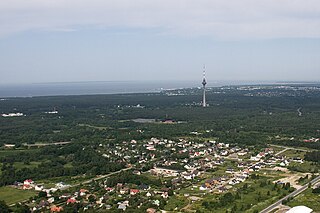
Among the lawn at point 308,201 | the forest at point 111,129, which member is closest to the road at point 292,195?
the lawn at point 308,201

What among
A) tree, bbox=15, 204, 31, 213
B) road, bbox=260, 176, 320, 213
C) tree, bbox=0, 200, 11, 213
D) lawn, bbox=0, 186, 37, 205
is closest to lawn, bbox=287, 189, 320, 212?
road, bbox=260, 176, 320, 213

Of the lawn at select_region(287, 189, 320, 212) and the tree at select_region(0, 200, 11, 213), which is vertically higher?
the tree at select_region(0, 200, 11, 213)

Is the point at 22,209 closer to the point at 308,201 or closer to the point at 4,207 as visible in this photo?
the point at 4,207

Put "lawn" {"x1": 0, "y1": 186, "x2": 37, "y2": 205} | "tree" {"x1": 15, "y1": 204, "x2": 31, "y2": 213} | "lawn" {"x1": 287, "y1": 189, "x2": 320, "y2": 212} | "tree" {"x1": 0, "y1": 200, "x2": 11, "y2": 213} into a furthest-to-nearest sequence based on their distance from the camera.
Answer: "lawn" {"x1": 0, "y1": 186, "x2": 37, "y2": 205}, "lawn" {"x1": 287, "y1": 189, "x2": 320, "y2": 212}, "tree" {"x1": 0, "y1": 200, "x2": 11, "y2": 213}, "tree" {"x1": 15, "y1": 204, "x2": 31, "y2": 213}

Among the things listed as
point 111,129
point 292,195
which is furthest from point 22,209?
point 111,129

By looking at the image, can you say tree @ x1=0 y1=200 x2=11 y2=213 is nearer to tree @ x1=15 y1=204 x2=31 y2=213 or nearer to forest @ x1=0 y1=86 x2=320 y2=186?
tree @ x1=15 y1=204 x2=31 y2=213

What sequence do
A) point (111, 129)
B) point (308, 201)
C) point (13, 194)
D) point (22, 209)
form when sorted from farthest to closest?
point (111, 129) < point (13, 194) < point (308, 201) < point (22, 209)

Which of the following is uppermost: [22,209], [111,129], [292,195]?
[22,209]

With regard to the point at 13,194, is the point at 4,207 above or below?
above

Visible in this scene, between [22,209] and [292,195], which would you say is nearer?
[22,209]

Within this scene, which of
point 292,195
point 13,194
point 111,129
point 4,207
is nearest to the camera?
Result: point 4,207
